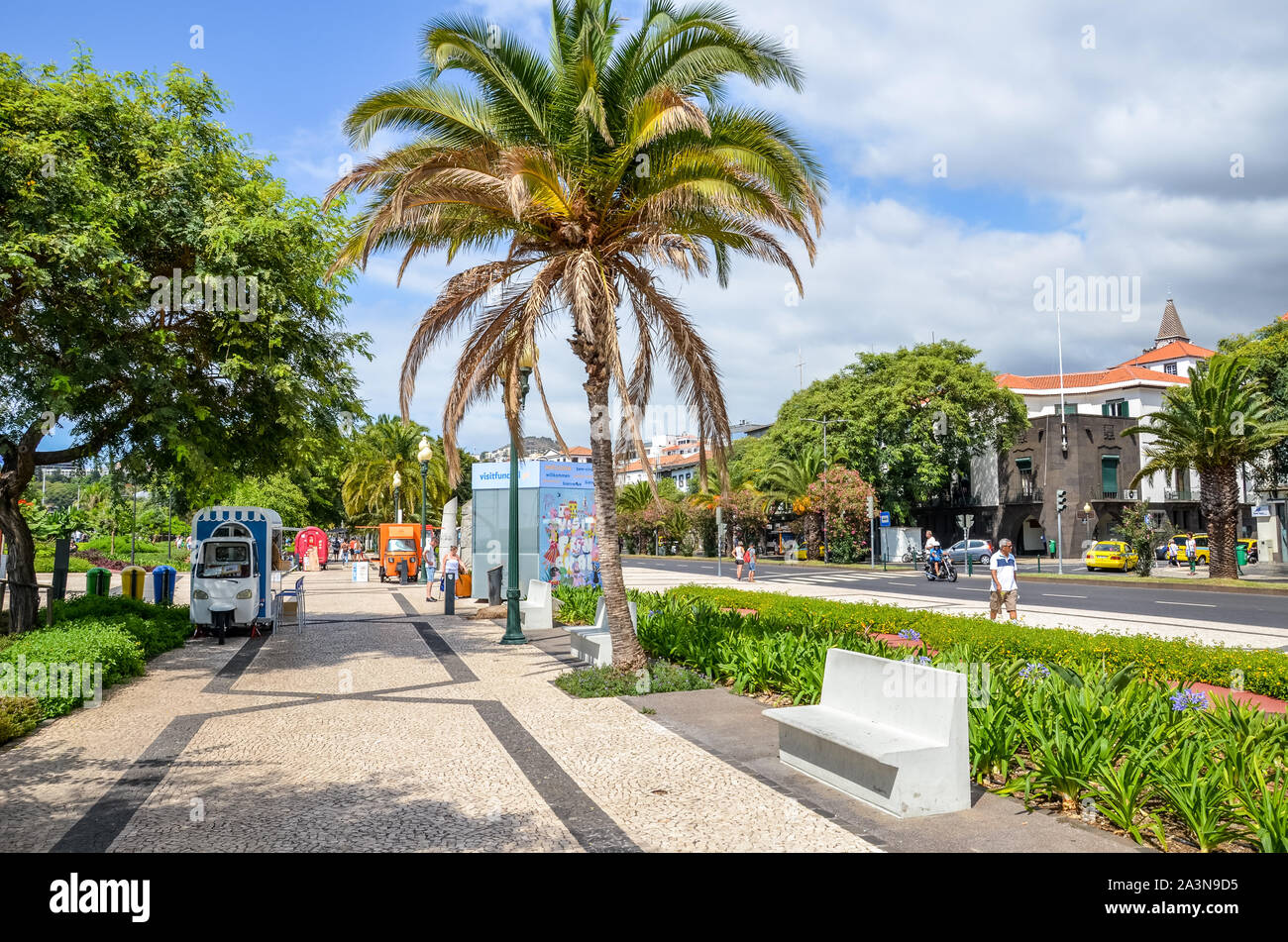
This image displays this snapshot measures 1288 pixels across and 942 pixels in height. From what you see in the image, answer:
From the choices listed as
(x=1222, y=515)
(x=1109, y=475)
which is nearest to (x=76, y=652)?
(x=1222, y=515)

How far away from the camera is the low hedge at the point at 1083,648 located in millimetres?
8266

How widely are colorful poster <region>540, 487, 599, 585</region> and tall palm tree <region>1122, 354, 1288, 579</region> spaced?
17881mm

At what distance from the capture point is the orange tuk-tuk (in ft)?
103

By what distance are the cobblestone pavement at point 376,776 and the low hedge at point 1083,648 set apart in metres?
4.03

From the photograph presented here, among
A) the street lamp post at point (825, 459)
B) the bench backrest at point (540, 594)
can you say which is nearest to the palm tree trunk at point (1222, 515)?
the street lamp post at point (825, 459)

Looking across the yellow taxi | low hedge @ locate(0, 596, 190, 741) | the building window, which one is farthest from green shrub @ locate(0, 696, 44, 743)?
the building window

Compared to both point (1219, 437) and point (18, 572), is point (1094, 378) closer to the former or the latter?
point (1219, 437)

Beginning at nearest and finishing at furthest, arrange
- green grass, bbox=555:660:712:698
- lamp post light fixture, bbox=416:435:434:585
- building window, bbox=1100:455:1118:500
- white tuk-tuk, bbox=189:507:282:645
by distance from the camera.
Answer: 1. green grass, bbox=555:660:712:698
2. white tuk-tuk, bbox=189:507:282:645
3. lamp post light fixture, bbox=416:435:434:585
4. building window, bbox=1100:455:1118:500

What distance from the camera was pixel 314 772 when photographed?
253 inches

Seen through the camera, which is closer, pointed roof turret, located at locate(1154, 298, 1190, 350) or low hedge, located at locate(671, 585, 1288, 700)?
low hedge, located at locate(671, 585, 1288, 700)

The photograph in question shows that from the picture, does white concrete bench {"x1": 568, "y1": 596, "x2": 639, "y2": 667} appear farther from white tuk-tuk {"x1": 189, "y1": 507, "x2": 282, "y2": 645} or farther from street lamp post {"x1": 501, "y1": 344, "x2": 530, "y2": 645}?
white tuk-tuk {"x1": 189, "y1": 507, "x2": 282, "y2": 645}

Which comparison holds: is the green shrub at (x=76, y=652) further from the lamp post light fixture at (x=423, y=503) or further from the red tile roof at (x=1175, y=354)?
the red tile roof at (x=1175, y=354)

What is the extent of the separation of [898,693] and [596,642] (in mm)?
5834
